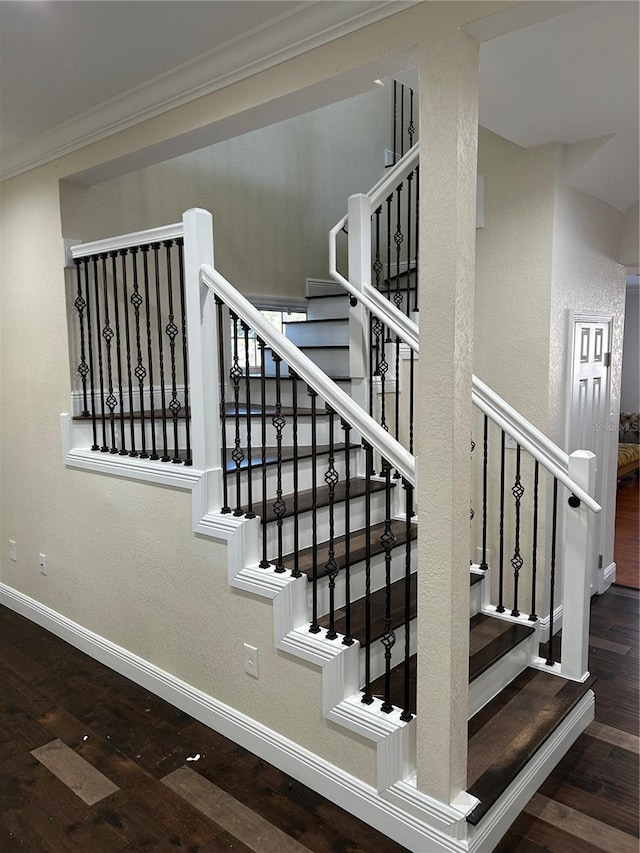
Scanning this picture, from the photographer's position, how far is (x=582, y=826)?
221 centimetres

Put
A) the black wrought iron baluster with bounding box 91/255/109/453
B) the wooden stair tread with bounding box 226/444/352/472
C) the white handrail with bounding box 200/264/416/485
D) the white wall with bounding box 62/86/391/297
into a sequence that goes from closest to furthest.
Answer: the white handrail with bounding box 200/264/416/485 < the wooden stair tread with bounding box 226/444/352/472 < the black wrought iron baluster with bounding box 91/255/109/453 < the white wall with bounding box 62/86/391/297

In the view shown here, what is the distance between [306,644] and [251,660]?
362 mm

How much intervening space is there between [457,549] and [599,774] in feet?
4.29

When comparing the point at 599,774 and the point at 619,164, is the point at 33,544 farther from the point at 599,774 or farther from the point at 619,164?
the point at 619,164

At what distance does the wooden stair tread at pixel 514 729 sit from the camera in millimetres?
2150

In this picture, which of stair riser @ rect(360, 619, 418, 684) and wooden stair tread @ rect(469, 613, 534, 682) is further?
wooden stair tread @ rect(469, 613, 534, 682)

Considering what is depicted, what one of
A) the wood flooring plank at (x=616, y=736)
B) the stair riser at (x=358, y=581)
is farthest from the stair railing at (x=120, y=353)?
the wood flooring plank at (x=616, y=736)

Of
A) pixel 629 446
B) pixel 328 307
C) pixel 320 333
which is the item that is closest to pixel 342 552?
pixel 320 333

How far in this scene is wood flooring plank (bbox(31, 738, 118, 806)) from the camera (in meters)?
2.38

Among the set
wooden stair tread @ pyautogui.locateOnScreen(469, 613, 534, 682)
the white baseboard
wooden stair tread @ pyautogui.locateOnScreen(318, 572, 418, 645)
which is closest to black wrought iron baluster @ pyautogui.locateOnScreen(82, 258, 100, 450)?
the white baseboard

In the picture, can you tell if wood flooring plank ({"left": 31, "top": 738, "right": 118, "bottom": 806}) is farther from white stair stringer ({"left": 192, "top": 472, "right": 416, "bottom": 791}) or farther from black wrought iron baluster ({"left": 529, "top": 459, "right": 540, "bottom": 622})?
black wrought iron baluster ({"left": 529, "top": 459, "right": 540, "bottom": 622})

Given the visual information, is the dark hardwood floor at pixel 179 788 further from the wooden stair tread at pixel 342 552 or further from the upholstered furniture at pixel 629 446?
the upholstered furniture at pixel 629 446

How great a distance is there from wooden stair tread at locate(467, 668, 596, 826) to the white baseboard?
0.12 meters

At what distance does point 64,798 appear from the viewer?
7.72 ft
